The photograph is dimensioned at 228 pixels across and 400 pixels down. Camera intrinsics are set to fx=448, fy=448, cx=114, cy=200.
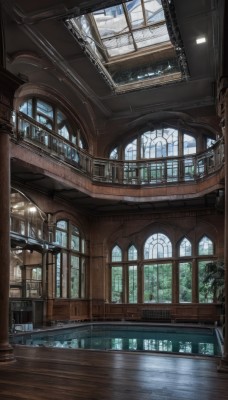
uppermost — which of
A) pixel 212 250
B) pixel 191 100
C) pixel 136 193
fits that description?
pixel 191 100

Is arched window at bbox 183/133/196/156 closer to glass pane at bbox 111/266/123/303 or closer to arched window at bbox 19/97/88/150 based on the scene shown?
arched window at bbox 19/97/88/150

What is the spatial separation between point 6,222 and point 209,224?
36.2 ft

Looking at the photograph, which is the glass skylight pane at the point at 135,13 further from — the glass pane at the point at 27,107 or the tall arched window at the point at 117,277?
the tall arched window at the point at 117,277

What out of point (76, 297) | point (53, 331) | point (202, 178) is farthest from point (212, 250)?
point (53, 331)

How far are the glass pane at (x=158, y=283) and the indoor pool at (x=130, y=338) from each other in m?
2.28

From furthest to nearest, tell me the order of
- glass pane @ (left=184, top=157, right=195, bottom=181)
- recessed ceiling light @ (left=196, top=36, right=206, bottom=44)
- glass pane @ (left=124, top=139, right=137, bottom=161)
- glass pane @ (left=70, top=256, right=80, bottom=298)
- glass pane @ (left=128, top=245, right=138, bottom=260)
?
glass pane @ (left=124, top=139, right=137, bottom=161)
glass pane @ (left=128, top=245, right=138, bottom=260)
glass pane @ (left=70, top=256, right=80, bottom=298)
glass pane @ (left=184, top=157, right=195, bottom=181)
recessed ceiling light @ (left=196, top=36, right=206, bottom=44)

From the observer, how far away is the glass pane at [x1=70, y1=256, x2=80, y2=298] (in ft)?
52.1

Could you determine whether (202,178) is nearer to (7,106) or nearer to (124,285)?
(124,285)

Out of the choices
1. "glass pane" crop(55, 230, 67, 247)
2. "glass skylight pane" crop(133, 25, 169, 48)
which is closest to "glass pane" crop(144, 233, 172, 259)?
"glass pane" crop(55, 230, 67, 247)

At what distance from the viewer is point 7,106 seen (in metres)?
6.52

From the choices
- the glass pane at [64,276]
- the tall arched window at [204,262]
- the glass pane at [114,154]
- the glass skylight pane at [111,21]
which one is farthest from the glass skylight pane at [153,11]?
the glass pane at [64,276]

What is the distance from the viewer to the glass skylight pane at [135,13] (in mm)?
11750

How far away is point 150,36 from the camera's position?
41.9 ft

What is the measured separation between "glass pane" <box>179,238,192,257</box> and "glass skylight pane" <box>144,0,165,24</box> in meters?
7.80
